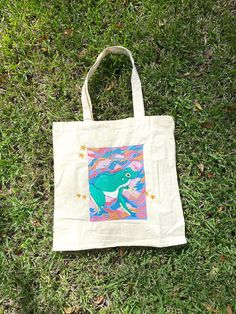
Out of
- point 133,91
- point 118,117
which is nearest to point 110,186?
point 118,117

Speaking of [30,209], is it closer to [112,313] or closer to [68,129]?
[68,129]

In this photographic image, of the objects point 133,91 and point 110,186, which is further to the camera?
point 133,91

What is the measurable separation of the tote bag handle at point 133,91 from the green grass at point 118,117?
75 mm

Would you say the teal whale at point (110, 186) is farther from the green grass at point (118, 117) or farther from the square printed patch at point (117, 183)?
the green grass at point (118, 117)

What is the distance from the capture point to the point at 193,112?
80.7 inches

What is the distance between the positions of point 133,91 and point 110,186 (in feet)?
1.69

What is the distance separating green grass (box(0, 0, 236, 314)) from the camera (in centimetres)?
189

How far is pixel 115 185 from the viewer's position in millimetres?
1884

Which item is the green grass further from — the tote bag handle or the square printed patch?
the square printed patch

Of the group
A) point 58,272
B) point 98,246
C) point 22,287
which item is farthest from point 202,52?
point 22,287

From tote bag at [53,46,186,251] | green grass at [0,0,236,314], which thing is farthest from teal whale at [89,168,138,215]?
green grass at [0,0,236,314]

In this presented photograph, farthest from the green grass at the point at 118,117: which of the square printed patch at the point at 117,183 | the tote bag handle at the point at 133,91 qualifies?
the square printed patch at the point at 117,183

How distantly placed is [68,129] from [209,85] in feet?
2.61

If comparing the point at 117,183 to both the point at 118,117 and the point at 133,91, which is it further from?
the point at 133,91
